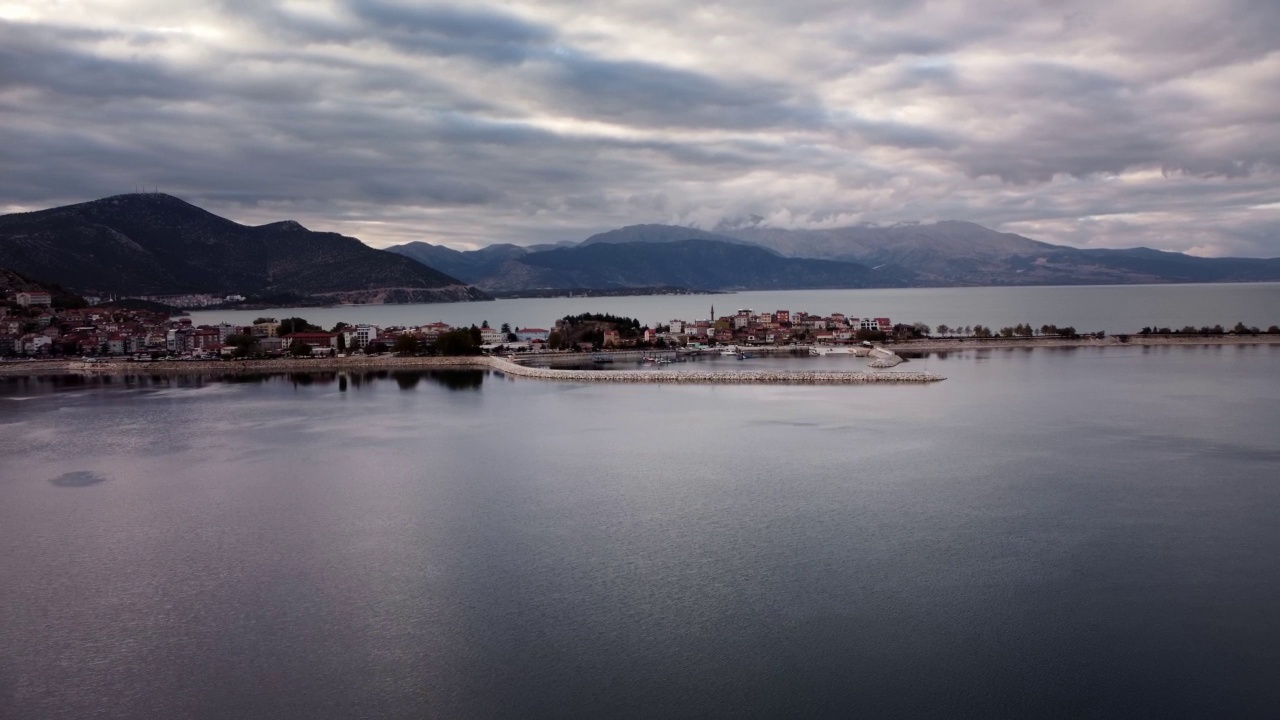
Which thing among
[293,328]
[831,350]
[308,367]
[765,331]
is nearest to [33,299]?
[293,328]

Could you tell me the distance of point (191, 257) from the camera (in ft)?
227

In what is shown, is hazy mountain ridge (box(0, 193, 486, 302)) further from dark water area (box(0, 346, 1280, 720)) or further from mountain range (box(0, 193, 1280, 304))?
dark water area (box(0, 346, 1280, 720))

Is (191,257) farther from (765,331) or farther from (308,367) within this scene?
(765,331)

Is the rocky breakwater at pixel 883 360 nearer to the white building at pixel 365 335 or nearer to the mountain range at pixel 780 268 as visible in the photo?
the white building at pixel 365 335

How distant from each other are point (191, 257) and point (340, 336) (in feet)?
159

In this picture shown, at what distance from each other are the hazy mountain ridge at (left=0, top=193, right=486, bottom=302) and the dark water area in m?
50.8

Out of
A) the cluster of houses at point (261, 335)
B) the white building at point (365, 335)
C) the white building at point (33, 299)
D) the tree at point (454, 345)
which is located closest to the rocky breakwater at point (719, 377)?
the tree at point (454, 345)

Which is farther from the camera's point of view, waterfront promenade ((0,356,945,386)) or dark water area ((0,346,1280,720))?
waterfront promenade ((0,356,945,386))

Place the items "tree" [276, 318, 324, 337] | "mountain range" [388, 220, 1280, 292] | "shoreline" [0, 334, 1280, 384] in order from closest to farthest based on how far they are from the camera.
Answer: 1. "shoreline" [0, 334, 1280, 384]
2. "tree" [276, 318, 324, 337]
3. "mountain range" [388, 220, 1280, 292]

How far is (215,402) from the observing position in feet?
57.6

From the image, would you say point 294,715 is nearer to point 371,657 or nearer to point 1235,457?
point 371,657

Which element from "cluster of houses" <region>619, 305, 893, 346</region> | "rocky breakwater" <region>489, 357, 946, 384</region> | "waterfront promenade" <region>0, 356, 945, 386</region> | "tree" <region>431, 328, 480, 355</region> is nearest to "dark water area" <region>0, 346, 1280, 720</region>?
"rocky breakwater" <region>489, 357, 946, 384</region>

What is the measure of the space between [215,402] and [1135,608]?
1670 centimetres

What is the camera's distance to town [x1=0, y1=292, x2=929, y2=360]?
92.2 ft
